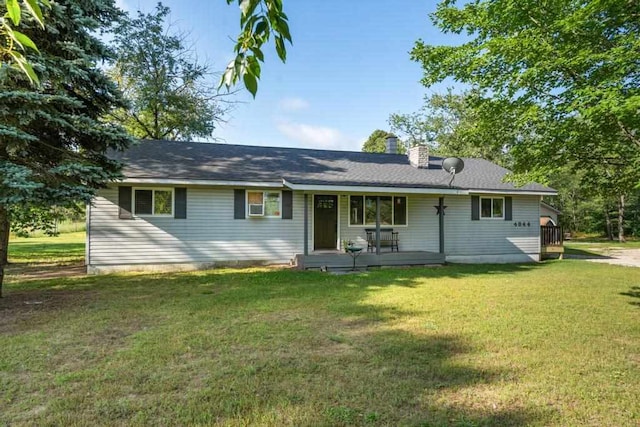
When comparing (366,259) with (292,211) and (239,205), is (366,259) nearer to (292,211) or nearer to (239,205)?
(292,211)

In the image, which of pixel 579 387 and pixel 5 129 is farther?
pixel 5 129

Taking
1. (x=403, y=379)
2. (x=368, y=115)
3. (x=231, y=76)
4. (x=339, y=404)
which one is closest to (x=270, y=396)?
(x=339, y=404)

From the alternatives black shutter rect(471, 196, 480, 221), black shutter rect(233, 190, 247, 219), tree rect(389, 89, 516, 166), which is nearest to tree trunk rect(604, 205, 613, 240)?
tree rect(389, 89, 516, 166)

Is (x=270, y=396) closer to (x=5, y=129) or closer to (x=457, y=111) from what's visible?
(x=5, y=129)

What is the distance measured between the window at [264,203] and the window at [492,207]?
741 cm

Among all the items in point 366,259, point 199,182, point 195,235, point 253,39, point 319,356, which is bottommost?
point 319,356

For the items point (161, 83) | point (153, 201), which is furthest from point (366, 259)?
point (161, 83)

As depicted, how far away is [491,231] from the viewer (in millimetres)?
13570

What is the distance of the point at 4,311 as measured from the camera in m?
6.16

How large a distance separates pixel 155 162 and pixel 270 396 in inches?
386

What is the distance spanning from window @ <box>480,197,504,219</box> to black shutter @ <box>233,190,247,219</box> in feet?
27.7

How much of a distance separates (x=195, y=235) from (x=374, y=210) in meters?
5.78

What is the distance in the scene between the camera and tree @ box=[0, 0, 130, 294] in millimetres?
5902

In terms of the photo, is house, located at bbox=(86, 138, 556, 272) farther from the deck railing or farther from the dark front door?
the deck railing
